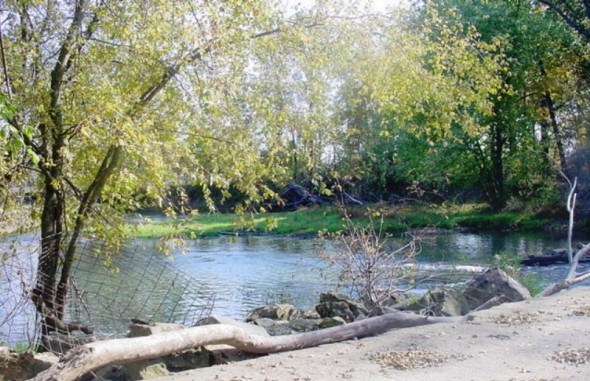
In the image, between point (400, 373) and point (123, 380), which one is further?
point (123, 380)

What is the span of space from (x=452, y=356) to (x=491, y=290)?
5081 millimetres

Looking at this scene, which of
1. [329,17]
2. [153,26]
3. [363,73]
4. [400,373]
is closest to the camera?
[400,373]

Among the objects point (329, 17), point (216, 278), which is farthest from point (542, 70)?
point (329, 17)

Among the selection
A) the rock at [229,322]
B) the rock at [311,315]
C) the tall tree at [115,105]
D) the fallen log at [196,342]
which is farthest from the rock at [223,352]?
the rock at [311,315]

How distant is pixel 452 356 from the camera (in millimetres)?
6777

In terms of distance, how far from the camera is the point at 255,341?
7055 mm

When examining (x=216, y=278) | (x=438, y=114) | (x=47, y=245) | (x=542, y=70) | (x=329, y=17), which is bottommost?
(x=216, y=278)

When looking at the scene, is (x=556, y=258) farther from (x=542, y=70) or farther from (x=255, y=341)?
(x=255, y=341)

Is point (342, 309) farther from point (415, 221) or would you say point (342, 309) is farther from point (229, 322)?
point (415, 221)

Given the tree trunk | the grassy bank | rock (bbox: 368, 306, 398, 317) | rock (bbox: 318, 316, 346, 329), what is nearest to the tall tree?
rock (bbox: 318, 316, 346, 329)

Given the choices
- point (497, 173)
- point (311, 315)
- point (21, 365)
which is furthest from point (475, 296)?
point (497, 173)

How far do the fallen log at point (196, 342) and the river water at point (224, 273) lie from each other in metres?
3.14

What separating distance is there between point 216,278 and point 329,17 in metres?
11.8

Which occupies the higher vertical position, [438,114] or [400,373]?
[438,114]
